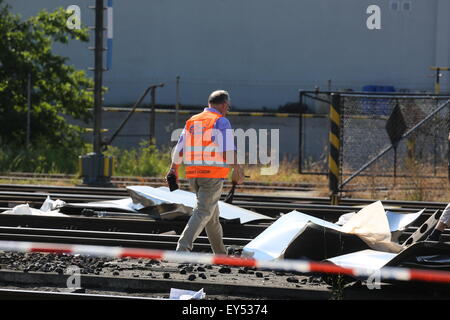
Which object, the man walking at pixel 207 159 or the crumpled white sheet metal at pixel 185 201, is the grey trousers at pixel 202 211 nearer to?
the man walking at pixel 207 159

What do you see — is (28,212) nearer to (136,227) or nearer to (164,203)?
(136,227)

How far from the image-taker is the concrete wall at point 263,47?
36.5 m

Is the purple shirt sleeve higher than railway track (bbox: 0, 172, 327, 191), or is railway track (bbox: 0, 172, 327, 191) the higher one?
the purple shirt sleeve

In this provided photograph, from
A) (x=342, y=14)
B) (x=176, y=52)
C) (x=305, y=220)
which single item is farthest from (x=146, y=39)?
(x=305, y=220)

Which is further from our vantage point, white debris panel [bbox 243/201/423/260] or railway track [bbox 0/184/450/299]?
railway track [bbox 0/184/450/299]

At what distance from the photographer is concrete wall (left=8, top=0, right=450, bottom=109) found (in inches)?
1436

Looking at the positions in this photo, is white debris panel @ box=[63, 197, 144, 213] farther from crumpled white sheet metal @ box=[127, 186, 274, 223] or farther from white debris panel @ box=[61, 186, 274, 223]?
crumpled white sheet metal @ box=[127, 186, 274, 223]

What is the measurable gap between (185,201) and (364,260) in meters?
3.73

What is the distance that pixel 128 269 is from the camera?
7781 millimetres

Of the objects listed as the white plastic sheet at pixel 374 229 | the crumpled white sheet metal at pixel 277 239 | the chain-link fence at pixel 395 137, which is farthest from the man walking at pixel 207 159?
the chain-link fence at pixel 395 137

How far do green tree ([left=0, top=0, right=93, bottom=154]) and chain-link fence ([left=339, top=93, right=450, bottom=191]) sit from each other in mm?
8656

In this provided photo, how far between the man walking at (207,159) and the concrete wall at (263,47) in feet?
93.9

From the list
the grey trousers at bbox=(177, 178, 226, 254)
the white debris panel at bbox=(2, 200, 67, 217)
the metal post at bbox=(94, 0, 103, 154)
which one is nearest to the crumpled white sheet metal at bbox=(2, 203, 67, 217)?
the white debris panel at bbox=(2, 200, 67, 217)
